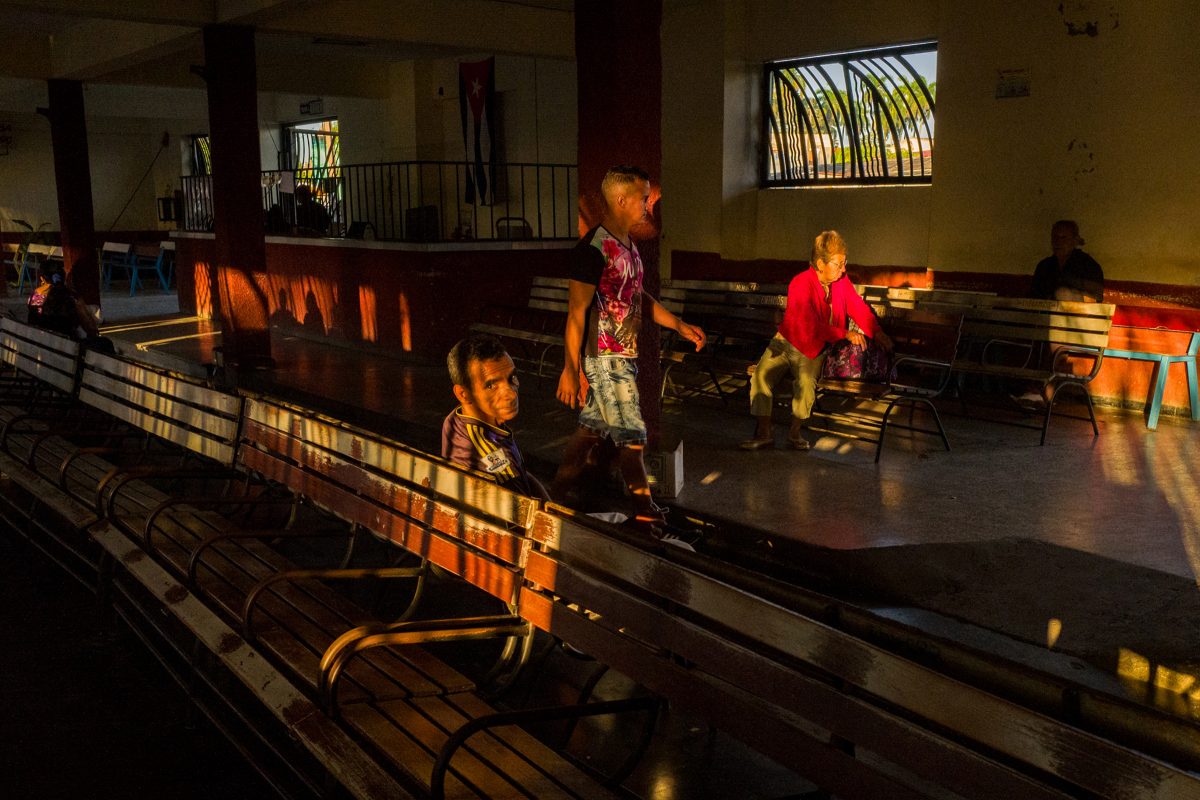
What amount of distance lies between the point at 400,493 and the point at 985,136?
833cm

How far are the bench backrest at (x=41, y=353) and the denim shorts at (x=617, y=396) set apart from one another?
357cm

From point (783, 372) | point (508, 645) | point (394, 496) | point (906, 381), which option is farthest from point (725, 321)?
point (508, 645)

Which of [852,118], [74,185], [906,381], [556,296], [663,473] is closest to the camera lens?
[663,473]

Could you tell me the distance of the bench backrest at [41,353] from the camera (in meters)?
7.53

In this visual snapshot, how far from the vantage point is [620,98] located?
22.2ft

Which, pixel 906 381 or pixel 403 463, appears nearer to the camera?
pixel 403 463

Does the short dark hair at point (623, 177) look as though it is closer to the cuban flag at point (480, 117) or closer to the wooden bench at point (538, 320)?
the wooden bench at point (538, 320)

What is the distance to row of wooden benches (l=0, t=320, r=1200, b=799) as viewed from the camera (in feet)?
6.59

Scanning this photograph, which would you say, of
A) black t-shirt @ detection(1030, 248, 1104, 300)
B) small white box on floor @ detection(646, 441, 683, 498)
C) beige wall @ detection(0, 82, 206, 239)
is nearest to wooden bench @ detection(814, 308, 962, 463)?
black t-shirt @ detection(1030, 248, 1104, 300)

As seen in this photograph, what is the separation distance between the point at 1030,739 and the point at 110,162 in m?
30.2

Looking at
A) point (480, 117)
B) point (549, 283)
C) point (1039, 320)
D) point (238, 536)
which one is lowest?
point (238, 536)

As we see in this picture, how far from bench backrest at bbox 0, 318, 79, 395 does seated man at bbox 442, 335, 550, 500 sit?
4301mm

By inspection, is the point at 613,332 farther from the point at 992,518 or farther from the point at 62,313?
the point at 62,313

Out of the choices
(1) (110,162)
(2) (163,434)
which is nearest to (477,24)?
(2) (163,434)
